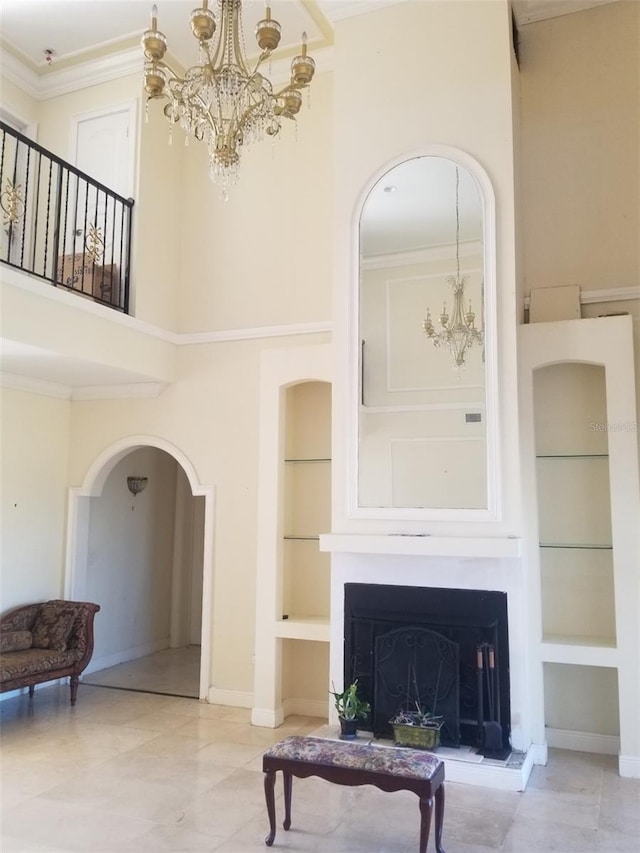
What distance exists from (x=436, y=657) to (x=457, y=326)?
2.17 meters

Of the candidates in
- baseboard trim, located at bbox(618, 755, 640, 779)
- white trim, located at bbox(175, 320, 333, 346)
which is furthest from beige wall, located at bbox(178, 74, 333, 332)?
baseboard trim, located at bbox(618, 755, 640, 779)

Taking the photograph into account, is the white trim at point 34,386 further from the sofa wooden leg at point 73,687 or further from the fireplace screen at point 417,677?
the fireplace screen at point 417,677

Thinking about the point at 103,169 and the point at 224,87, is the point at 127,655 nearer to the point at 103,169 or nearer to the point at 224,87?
the point at 103,169

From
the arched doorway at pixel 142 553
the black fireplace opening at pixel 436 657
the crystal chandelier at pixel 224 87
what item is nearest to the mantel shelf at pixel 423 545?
the black fireplace opening at pixel 436 657

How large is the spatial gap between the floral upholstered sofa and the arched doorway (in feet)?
1.71

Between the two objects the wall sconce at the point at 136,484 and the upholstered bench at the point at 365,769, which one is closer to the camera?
the upholstered bench at the point at 365,769

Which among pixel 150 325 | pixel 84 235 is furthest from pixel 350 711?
pixel 84 235

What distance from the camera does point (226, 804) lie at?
3.82m

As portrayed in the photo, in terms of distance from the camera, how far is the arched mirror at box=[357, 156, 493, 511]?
454 cm

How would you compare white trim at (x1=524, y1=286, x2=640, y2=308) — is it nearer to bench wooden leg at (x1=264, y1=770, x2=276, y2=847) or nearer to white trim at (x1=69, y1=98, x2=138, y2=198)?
bench wooden leg at (x1=264, y1=770, x2=276, y2=847)

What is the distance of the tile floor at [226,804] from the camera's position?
11.2 feet

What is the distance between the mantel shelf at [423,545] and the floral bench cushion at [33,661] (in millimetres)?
2473

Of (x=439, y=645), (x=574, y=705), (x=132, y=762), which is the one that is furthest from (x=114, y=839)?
(x=574, y=705)

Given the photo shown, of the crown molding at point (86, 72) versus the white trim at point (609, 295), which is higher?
the crown molding at point (86, 72)
